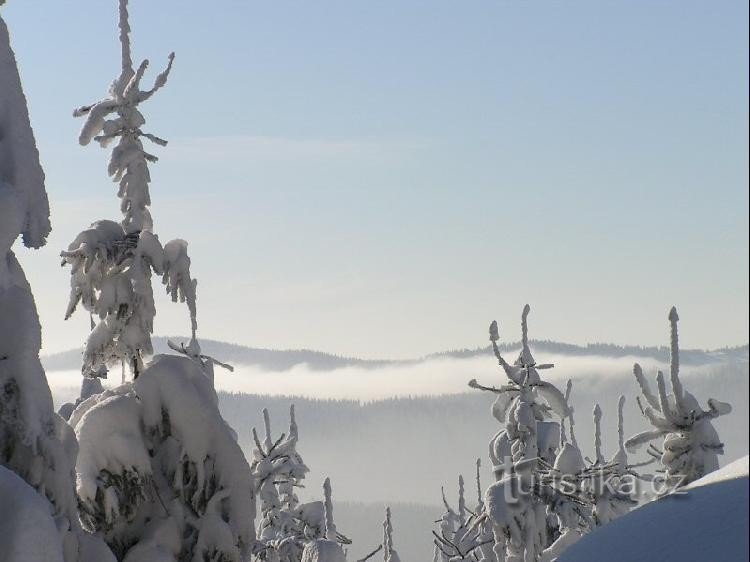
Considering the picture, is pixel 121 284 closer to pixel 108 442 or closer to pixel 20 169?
pixel 108 442

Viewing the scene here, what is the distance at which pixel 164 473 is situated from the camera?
486 inches

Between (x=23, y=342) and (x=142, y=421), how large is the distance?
140 inches

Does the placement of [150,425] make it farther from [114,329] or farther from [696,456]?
[696,456]

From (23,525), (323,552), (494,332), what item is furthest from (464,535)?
(23,525)

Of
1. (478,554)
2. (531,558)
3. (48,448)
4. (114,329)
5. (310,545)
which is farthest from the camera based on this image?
(478,554)

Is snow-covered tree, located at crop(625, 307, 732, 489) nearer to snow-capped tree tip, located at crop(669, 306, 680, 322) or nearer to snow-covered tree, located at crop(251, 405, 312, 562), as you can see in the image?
snow-capped tree tip, located at crop(669, 306, 680, 322)

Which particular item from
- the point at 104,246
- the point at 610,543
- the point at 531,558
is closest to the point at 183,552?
the point at 104,246

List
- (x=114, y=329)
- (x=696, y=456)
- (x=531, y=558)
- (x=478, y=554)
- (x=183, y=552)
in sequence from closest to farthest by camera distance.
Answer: (x=183, y=552) → (x=114, y=329) → (x=696, y=456) → (x=531, y=558) → (x=478, y=554)

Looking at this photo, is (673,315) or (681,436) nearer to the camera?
(673,315)

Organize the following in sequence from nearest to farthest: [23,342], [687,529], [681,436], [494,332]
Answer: [687,529] → [23,342] → [681,436] → [494,332]

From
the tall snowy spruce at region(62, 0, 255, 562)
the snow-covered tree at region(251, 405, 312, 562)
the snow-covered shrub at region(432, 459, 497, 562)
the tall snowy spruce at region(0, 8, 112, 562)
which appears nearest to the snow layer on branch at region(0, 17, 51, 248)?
the tall snowy spruce at region(0, 8, 112, 562)

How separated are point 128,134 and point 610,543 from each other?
30.6 feet

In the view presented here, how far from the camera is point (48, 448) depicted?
927 centimetres

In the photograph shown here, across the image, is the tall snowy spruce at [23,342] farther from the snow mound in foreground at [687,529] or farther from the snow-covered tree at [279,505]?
the snow-covered tree at [279,505]
